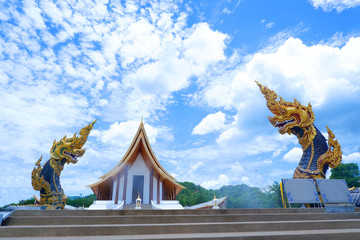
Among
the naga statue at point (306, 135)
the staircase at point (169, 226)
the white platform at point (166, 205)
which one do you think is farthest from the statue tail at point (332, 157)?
the white platform at point (166, 205)

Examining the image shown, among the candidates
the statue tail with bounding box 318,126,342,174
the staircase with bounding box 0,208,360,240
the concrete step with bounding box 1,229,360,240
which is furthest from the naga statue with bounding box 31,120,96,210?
the statue tail with bounding box 318,126,342,174

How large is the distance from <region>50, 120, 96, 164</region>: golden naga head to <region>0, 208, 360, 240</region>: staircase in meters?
4.01

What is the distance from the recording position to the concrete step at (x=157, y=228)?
2859 mm

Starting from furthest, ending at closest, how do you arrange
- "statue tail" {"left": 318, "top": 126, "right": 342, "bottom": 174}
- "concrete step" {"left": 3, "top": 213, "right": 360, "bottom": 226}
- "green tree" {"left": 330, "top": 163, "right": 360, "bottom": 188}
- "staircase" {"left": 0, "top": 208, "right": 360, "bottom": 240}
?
1. "green tree" {"left": 330, "top": 163, "right": 360, "bottom": 188}
2. "statue tail" {"left": 318, "top": 126, "right": 342, "bottom": 174}
3. "concrete step" {"left": 3, "top": 213, "right": 360, "bottom": 226}
4. "staircase" {"left": 0, "top": 208, "right": 360, "bottom": 240}

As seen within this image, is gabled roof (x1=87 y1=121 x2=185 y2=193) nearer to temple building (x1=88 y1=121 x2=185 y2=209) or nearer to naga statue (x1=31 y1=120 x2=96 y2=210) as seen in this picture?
temple building (x1=88 y1=121 x2=185 y2=209)

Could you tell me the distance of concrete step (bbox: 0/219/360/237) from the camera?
2.86 metres

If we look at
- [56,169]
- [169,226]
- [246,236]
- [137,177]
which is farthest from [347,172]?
[56,169]

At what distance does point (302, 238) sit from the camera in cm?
278

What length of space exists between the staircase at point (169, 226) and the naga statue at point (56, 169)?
12.2ft

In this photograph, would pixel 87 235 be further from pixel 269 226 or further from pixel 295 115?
pixel 295 115

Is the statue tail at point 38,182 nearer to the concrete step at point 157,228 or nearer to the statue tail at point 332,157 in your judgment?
the concrete step at point 157,228

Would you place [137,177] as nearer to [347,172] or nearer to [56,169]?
[56,169]

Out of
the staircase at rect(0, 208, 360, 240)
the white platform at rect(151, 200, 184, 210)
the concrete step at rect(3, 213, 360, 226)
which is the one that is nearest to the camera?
the staircase at rect(0, 208, 360, 240)

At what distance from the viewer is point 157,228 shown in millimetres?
3035
